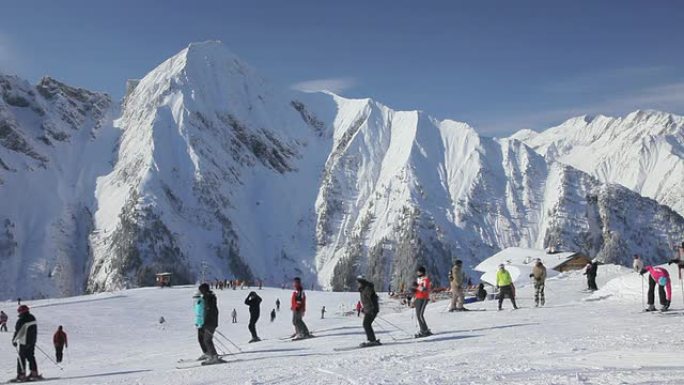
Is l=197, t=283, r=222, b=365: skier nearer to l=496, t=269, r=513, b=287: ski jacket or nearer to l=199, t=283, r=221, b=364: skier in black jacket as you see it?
l=199, t=283, r=221, b=364: skier in black jacket

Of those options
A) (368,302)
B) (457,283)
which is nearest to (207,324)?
(368,302)

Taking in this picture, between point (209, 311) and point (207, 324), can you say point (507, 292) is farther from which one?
point (207, 324)

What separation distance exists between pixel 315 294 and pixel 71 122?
388 feet

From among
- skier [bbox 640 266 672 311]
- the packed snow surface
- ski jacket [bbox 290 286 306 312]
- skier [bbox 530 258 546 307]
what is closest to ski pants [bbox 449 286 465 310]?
the packed snow surface

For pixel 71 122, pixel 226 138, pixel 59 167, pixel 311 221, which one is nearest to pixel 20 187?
pixel 59 167

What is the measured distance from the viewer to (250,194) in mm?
175750

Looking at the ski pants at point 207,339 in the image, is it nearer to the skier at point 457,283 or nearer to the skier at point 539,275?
the skier at point 457,283

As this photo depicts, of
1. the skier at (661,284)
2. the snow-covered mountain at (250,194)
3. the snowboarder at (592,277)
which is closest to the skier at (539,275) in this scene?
the skier at (661,284)

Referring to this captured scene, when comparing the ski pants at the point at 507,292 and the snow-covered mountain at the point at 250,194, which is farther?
the snow-covered mountain at the point at 250,194

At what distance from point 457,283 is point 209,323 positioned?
38.6 feet

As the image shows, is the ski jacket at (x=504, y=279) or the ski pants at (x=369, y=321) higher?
the ski jacket at (x=504, y=279)

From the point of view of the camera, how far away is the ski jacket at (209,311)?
16.7 meters

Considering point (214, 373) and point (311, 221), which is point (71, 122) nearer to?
point (311, 221)

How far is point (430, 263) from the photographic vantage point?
154 metres
